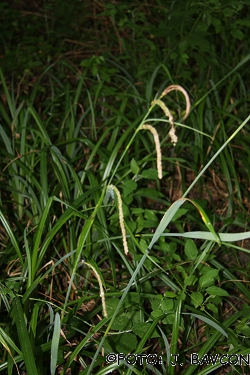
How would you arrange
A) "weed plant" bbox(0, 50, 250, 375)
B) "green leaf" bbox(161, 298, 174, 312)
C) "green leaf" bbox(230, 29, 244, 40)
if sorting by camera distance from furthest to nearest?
1. "green leaf" bbox(230, 29, 244, 40)
2. "green leaf" bbox(161, 298, 174, 312)
3. "weed plant" bbox(0, 50, 250, 375)

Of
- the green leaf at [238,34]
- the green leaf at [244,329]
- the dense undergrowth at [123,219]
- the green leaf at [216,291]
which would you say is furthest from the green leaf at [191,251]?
the green leaf at [238,34]

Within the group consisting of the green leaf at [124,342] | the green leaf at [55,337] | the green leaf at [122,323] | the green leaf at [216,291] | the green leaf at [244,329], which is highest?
the green leaf at [55,337]

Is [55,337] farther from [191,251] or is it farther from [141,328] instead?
[191,251]

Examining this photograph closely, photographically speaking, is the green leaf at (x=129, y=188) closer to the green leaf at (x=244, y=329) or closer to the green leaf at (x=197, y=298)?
the green leaf at (x=197, y=298)

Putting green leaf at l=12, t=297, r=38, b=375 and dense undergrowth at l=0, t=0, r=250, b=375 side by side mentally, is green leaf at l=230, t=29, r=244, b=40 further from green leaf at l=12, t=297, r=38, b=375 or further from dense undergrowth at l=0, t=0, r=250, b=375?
green leaf at l=12, t=297, r=38, b=375

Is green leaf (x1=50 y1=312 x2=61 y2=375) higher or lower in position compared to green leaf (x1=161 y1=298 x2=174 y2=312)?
higher

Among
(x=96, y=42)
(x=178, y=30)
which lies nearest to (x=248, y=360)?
(x=178, y=30)

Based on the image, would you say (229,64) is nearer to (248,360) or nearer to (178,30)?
(178,30)

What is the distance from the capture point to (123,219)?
57.8 inches

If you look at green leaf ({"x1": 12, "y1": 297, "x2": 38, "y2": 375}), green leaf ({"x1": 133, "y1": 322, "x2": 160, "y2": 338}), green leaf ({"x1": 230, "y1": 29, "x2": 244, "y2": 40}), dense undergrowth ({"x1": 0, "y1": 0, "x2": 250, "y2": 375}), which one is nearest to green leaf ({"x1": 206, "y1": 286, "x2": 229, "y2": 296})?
dense undergrowth ({"x1": 0, "y1": 0, "x2": 250, "y2": 375})

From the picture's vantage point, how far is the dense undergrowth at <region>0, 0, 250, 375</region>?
4.97 ft

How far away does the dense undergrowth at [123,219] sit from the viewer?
1514mm

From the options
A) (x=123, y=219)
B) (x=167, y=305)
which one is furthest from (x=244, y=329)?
(x=123, y=219)

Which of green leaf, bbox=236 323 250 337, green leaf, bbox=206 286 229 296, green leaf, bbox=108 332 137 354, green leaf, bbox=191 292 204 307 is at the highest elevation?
green leaf, bbox=206 286 229 296
